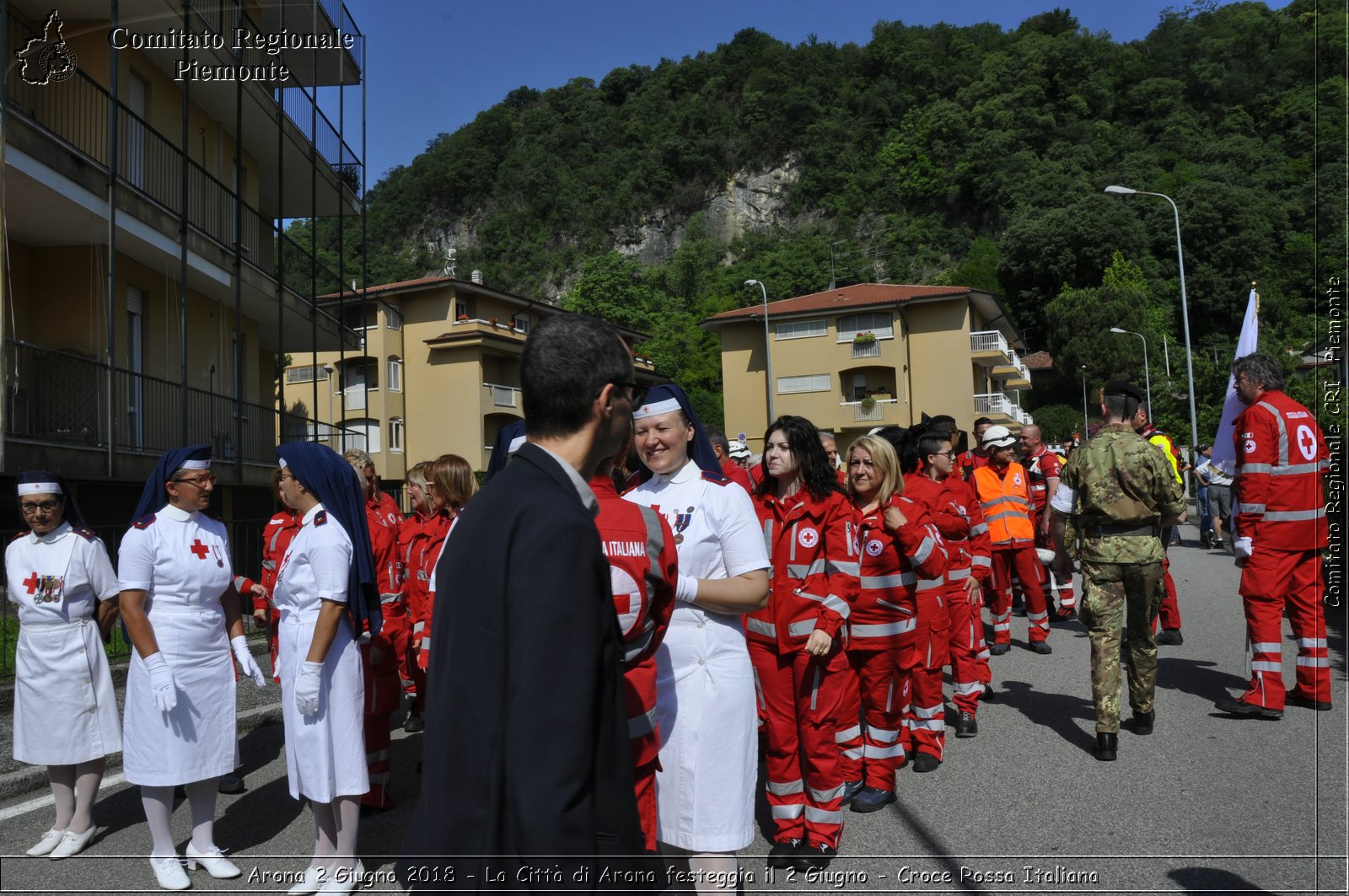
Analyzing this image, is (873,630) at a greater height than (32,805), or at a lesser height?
greater

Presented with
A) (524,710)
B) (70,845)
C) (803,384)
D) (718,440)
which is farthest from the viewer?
(803,384)

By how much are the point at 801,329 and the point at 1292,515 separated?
54298 mm

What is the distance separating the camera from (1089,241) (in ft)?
242

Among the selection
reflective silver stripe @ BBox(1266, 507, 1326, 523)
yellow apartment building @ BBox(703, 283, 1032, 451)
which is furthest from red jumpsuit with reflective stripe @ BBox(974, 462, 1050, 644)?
yellow apartment building @ BBox(703, 283, 1032, 451)

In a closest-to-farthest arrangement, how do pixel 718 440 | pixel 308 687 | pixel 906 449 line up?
pixel 308 687 → pixel 718 440 → pixel 906 449

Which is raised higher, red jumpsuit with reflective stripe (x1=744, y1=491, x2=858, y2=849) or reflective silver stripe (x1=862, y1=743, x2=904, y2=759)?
red jumpsuit with reflective stripe (x1=744, y1=491, x2=858, y2=849)

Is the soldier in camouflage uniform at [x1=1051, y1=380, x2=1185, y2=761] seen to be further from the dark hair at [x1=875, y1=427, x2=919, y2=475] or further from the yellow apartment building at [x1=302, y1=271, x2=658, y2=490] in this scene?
the yellow apartment building at [x1=302, y1=271, x2=658, y2=490]

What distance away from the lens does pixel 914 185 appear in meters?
101

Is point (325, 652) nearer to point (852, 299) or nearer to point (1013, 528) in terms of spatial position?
point (1013, 528)

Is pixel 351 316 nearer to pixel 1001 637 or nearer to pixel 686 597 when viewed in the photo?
pixel 1001 637

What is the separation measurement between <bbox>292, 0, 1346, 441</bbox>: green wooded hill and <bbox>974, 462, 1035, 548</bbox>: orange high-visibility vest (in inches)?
1114

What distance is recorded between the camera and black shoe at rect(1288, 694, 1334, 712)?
6.75 meters

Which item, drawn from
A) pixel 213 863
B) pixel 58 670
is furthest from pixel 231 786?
pixel 213 863

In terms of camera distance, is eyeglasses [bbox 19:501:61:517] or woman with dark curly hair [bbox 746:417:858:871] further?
eyeglasses [bbox 19:501:61:517]
